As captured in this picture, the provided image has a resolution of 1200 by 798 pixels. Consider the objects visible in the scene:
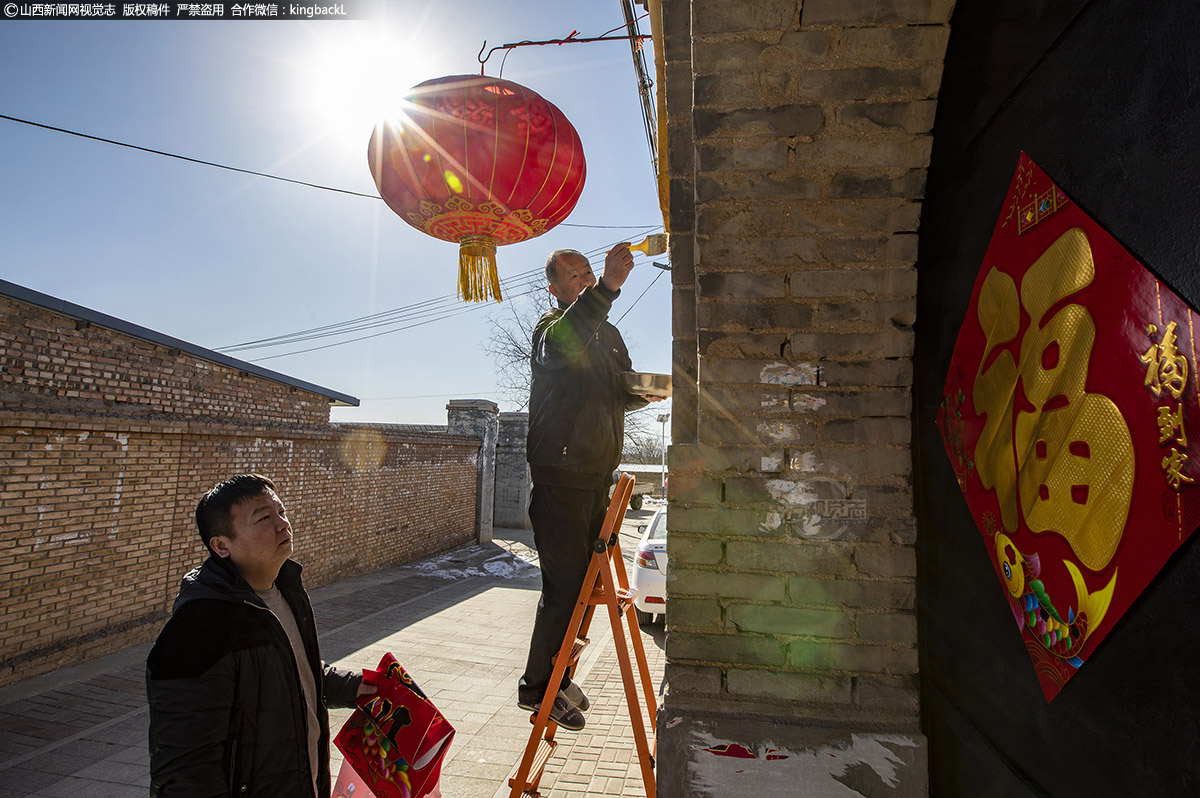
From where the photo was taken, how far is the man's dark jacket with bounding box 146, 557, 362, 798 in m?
1.73

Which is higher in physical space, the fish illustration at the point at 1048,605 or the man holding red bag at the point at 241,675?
the fish illustration at the point at 1048,605

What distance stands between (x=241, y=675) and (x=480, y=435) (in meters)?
14.3

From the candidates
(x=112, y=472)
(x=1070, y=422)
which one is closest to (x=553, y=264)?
(x=1070, y=422)

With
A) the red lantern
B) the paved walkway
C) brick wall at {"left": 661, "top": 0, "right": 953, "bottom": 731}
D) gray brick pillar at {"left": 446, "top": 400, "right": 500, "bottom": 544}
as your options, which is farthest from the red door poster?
gray brick pillar at {"left": 446, "top": 400, "right": 500, "bottom": 544}

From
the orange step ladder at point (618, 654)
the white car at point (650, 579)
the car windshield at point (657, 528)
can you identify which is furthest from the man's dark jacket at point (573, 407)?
the car windshield at point (657, 528)

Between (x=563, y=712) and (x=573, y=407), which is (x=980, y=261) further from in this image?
(x=563, y=712)

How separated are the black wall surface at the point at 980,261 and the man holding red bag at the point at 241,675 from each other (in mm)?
1982

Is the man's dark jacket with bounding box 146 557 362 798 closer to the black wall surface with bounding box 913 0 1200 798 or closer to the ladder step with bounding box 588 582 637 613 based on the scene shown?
the ladder step with bounding box 588 582 637 613

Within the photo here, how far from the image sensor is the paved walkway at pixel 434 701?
370 cm

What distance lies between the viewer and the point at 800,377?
2.02m

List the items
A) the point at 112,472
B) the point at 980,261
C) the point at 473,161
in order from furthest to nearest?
the point at 112,472, the point at 473,161, the point at 980,261

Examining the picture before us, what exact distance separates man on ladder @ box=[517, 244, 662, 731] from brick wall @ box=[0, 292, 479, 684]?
17.6 ft

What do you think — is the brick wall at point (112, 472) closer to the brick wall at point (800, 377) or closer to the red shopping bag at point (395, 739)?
the red shopping bag at point (395, 739)

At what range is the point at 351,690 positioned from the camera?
2301 mm
